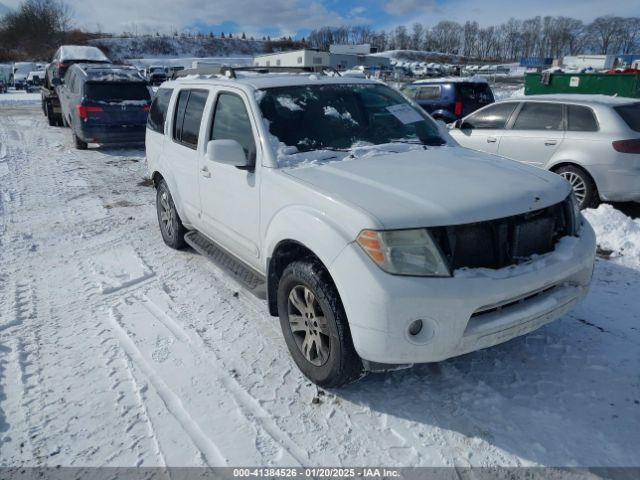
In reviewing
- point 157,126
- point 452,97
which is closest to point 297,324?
point 157,126

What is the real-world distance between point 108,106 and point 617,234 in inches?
414

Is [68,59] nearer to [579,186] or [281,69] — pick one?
[281,69]

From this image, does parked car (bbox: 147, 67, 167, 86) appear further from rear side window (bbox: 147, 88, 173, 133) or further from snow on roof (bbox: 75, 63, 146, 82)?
rear side window (bbox: 147, 88, 173, 133)

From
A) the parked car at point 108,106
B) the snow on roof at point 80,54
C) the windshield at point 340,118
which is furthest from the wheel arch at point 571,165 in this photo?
the snow on roof at point 80,54

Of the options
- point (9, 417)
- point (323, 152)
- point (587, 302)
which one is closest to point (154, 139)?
point (323, 152)

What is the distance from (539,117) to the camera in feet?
23.5

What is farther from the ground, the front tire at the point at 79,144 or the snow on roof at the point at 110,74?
the snow on roof at the point at 110,74

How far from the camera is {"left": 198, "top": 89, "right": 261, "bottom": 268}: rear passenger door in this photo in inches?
138

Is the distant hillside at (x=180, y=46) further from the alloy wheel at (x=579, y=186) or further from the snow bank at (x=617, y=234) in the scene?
the snow bank at (x=617, y=234)

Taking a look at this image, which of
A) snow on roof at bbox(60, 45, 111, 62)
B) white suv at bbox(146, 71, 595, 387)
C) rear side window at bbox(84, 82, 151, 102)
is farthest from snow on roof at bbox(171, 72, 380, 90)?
snow on roof at bbox(60, 45, 111, 62)

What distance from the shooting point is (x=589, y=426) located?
Result: 2.67m

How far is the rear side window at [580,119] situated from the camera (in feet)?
21.2

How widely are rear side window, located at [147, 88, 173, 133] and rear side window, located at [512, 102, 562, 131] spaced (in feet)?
17.0

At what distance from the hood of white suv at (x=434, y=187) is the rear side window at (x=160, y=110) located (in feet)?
8.74
